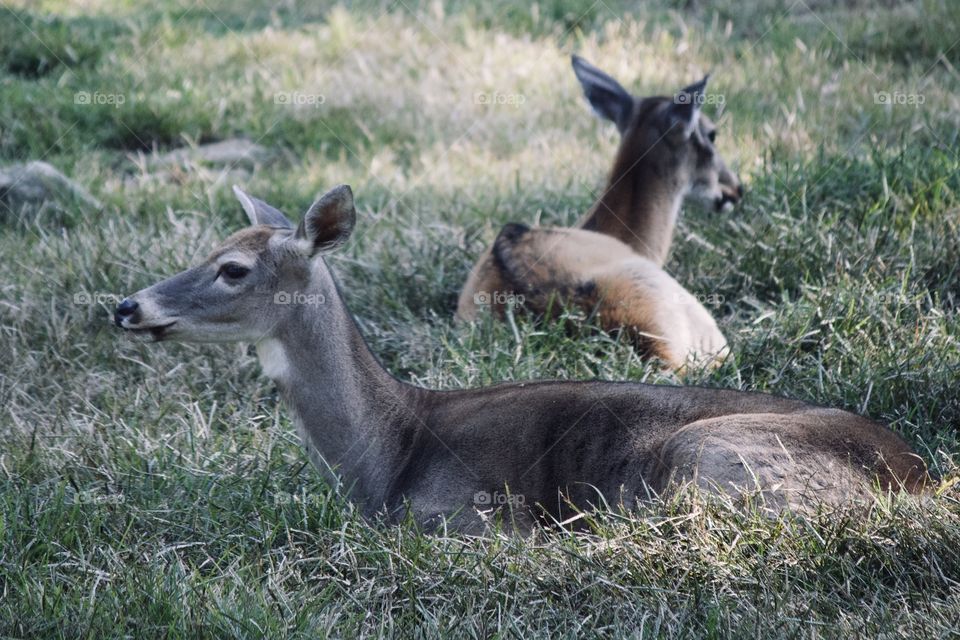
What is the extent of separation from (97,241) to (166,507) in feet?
8.87

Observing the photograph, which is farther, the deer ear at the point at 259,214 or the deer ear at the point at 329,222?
the deer ear at the point at 259,214

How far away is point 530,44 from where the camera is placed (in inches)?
406

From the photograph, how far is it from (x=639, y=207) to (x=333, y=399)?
2.83 meters

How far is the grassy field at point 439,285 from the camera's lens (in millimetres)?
3967

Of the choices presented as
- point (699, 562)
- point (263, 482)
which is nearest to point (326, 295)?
point (263, 482)

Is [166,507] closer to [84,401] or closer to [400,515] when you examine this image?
[400,515]
